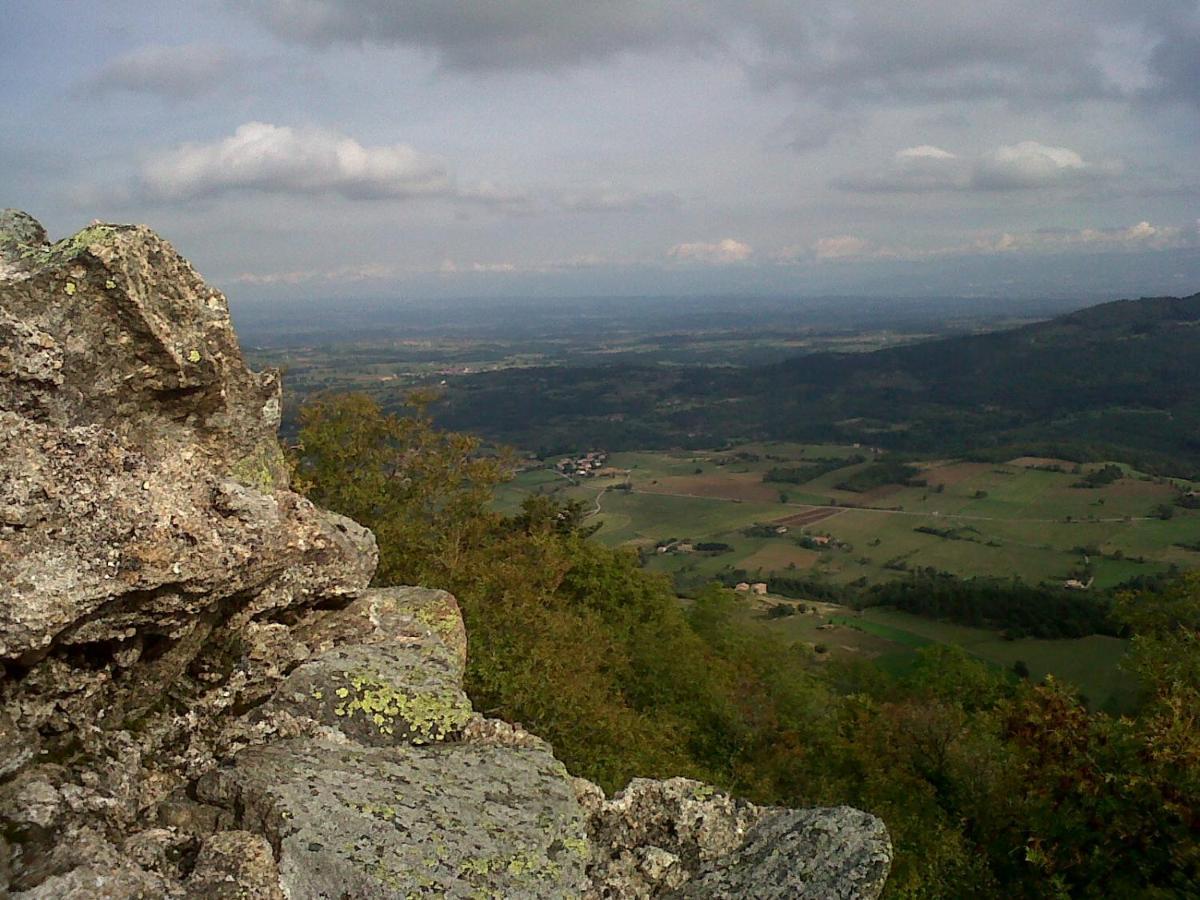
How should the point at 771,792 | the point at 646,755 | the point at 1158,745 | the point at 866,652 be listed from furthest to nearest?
the point at 866,652 < the point at 771,792 < the point at 646,755 < the point at 1158,745

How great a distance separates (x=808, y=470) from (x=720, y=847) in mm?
171740

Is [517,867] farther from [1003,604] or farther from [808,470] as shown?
[808,470]

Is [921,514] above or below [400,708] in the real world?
below

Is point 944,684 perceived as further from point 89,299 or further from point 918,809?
point 89,299

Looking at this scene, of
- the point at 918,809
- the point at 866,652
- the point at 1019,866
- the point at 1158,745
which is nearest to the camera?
the point at 1158,745

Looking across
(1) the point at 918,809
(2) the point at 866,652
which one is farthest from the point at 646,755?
(2) the point at 866,652

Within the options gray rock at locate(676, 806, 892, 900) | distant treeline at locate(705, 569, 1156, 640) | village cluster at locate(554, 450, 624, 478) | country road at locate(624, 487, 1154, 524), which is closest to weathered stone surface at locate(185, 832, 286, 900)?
gray rock at locate(676, 806, 892, 900)

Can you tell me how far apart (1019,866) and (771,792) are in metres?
13.7

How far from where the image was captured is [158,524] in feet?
23.6

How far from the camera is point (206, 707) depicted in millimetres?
8258

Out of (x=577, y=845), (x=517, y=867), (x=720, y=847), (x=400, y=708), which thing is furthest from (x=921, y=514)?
(x=517, y=867)

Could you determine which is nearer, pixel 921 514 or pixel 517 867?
pixel 517 867

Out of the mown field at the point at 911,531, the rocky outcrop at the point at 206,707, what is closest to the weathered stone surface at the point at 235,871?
the rocky outcrop at the point at 206,707

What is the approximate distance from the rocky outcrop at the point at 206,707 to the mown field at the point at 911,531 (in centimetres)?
5358
